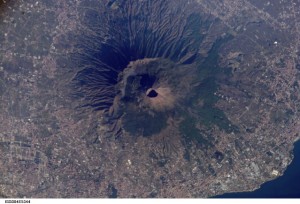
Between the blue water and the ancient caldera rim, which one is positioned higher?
the ancient caldera rim

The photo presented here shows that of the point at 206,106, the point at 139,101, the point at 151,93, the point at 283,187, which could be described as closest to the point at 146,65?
the point at 151,93

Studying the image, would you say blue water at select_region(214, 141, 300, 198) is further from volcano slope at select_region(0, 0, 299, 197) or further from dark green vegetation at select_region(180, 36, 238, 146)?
dark green vegetation at select_region(180, 36, 238, 146)

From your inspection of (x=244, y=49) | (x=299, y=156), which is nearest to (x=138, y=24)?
(x=244, y=49)

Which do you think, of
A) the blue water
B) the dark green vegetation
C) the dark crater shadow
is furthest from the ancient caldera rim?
the blue water

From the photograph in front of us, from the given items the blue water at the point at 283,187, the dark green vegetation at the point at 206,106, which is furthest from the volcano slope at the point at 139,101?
the blue water at the point at 283,187

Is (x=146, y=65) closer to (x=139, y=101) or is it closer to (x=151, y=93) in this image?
(x=151, y=93)

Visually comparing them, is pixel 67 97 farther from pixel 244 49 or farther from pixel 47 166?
pixel 244 49
